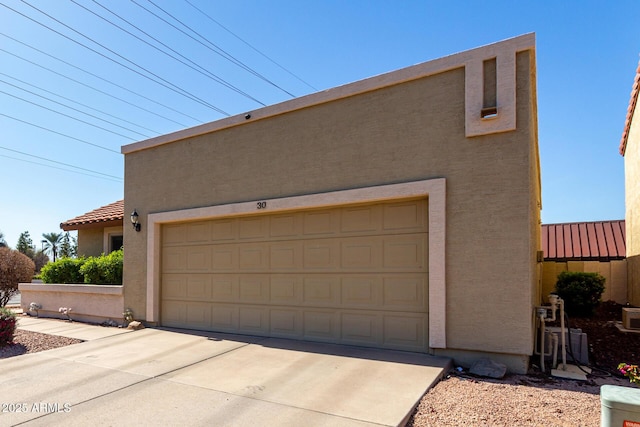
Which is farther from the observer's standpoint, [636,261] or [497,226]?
[636,261]

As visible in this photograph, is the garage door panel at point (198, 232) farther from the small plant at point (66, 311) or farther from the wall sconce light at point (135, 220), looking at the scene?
the small plant at point (66, 311)

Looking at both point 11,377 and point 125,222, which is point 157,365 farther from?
point 125,222

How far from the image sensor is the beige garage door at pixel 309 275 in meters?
6.44

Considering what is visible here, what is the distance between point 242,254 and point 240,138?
2.49 metres

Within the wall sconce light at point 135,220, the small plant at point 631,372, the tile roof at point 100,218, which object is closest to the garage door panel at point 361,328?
the small plant at point 631,372

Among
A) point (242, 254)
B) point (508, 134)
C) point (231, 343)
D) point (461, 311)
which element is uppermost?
point (508, 134)

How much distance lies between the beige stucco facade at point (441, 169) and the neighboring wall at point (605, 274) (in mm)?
7337

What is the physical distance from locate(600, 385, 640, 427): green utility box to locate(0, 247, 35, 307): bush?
1764cm

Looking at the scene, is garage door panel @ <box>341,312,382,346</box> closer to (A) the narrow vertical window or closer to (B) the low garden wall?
(A) the narrow vertical window

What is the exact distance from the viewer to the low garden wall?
1009 cm

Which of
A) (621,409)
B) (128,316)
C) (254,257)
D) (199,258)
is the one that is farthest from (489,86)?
(128,316)

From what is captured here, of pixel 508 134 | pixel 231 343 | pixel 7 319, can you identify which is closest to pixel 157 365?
pixel 231 343

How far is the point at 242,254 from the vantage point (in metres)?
8.34

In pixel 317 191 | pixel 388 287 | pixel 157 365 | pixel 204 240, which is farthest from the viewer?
pixel 204 240
